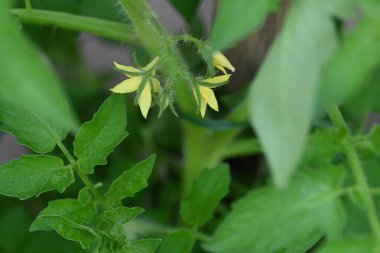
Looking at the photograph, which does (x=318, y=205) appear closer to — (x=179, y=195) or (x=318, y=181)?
(x=318, y=181)

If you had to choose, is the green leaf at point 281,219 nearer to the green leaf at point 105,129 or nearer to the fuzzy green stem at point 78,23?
the green leaf at point 105,129

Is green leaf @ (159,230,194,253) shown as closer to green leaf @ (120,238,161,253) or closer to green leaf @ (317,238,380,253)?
green leaf @ (120,238,161,253)

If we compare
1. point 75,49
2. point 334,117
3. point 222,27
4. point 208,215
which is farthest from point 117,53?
point 222,27

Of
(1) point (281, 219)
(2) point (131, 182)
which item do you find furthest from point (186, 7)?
(1) point (281, 219)

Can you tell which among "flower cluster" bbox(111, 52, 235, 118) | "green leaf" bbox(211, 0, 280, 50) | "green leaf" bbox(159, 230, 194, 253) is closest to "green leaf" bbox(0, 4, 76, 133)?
"green leaf" bbox(211, 0, 280, 50)

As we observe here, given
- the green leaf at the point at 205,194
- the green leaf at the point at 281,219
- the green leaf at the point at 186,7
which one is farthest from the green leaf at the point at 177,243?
the green leaf at the point at 186,7
